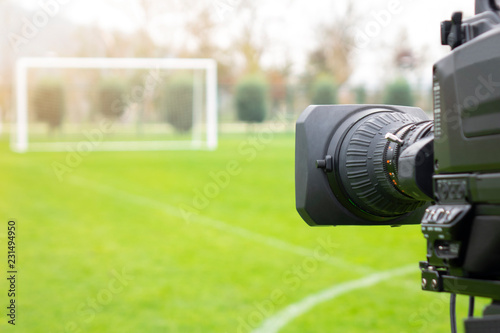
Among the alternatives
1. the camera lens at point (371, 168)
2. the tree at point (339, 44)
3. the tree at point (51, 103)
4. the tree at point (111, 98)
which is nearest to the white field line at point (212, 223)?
the camera lens at point (371, 168)

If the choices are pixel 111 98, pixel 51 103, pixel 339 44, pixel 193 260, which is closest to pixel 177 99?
pixel 111 98

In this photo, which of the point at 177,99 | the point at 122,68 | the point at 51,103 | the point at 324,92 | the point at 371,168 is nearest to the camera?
the point at 371,168

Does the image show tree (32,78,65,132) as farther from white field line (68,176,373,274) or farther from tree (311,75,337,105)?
white field line (68,176,373,274)

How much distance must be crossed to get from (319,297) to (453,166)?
3232mm

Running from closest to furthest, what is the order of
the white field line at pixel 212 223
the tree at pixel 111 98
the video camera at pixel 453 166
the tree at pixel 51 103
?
the video camera at pixel 453 166 → the white field line at pixel 212 223 → the tree at pixel 51 103 → the tree at pixel 111 98

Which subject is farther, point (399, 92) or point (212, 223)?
point (399, 92)

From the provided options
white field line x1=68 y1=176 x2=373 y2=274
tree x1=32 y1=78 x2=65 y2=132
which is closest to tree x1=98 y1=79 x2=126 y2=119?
tree x1=32 y1=78 x2=65 y2=132

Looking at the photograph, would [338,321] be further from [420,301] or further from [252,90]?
[252,90]

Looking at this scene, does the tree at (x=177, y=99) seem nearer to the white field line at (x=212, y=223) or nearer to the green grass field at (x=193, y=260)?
the white field line at (x=212, y=223)

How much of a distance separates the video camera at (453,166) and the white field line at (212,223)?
345cm

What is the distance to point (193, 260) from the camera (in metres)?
5.32

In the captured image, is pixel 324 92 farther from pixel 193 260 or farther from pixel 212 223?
pixel 193 260

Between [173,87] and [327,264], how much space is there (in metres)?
13.7

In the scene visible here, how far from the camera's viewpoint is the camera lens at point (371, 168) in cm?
148
